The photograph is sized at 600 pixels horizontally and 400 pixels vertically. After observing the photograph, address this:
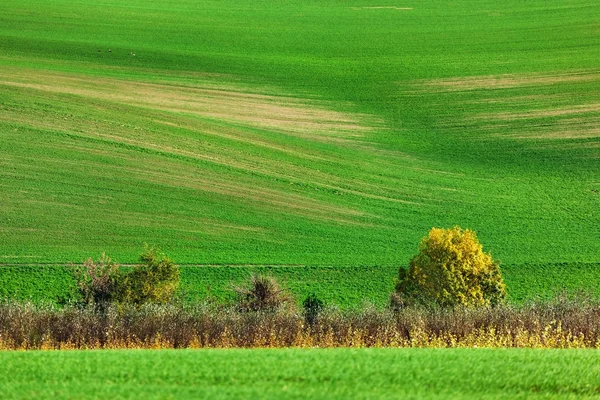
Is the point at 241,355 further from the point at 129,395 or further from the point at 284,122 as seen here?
the point at 284,122

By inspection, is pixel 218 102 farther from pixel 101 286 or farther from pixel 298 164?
pixel 101 286

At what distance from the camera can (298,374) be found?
36.6ft

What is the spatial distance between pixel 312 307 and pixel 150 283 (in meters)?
3.88

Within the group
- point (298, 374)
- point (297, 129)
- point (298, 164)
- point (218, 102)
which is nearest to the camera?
point (298, 374)

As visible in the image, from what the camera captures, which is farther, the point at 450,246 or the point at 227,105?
the point at 227,105

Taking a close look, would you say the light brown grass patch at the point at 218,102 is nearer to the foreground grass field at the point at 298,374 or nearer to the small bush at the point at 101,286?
the small bush at the point at 101,286

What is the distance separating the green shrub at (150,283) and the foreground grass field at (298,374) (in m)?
10.6

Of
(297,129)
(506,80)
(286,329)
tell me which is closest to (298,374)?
(286,329)

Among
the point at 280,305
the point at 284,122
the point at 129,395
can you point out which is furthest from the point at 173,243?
the point at 129,395

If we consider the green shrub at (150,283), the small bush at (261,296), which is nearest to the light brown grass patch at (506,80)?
the small bush at (261,296)

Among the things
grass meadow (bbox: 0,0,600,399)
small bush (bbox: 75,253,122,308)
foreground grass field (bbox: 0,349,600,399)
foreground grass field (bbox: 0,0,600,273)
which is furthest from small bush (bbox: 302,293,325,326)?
foreground grass field (bbox: 0,349,600,399)

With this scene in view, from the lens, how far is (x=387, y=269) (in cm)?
2931

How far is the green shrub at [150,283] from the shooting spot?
76.5 ft

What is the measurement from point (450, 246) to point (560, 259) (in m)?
7.74
